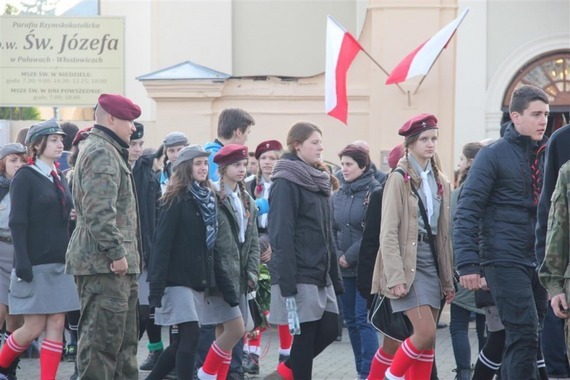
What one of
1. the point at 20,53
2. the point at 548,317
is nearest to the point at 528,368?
the point at 548,317

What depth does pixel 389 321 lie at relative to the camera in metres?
8.36

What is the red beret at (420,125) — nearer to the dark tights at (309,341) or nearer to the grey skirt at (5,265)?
the dark tights at (309,341)

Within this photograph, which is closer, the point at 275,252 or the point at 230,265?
the point at 275,252

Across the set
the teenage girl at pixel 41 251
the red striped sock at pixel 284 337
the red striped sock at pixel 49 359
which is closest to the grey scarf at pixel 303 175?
the teenage girl at pixel 41 251

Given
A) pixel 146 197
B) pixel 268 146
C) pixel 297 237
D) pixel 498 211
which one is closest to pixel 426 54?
pixel 268 146

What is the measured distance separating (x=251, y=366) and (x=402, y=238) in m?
3.05

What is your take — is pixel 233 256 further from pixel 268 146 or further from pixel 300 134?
pixel 268 146

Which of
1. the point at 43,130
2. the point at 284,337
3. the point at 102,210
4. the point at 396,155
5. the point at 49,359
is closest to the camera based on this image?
the point at 102,210

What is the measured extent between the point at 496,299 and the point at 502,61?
1427 cm

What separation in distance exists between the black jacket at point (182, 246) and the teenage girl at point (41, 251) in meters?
0.85

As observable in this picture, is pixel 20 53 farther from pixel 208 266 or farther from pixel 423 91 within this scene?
pixel 208 266

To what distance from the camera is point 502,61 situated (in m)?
21.5

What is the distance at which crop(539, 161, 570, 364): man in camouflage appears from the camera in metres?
6.10

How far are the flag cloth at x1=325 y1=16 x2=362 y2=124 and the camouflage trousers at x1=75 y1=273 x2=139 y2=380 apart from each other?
8.80m
